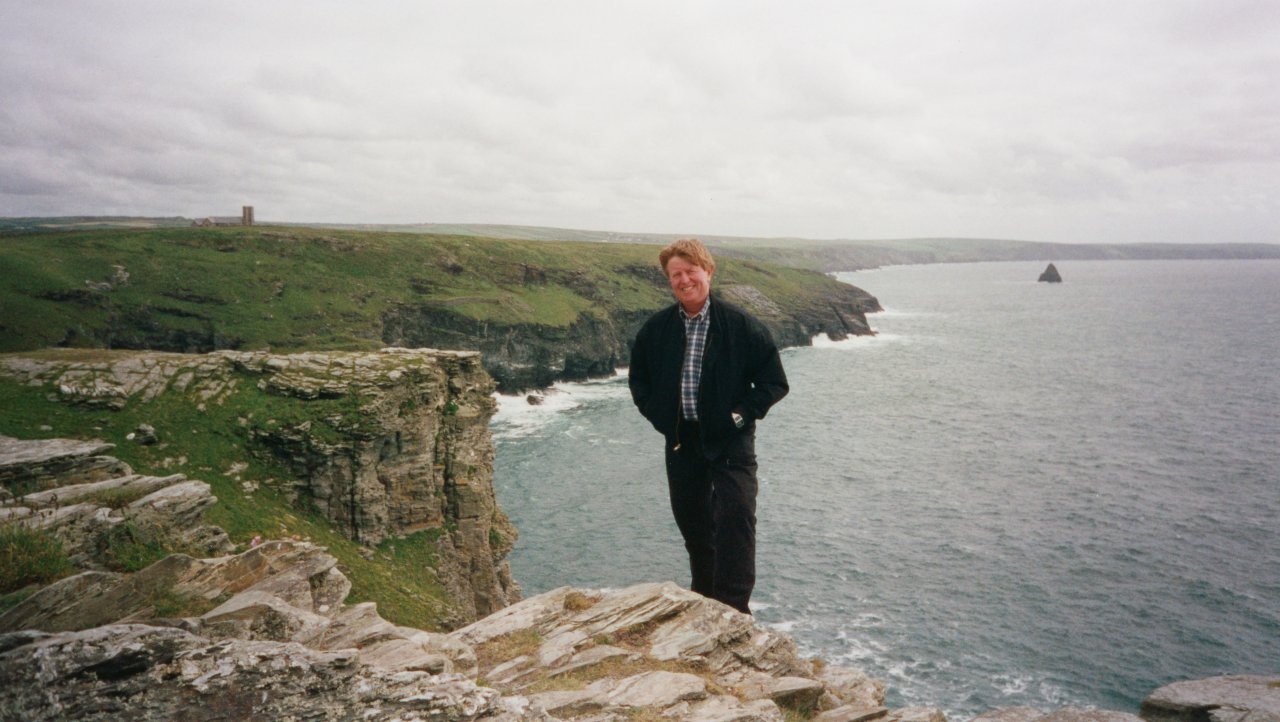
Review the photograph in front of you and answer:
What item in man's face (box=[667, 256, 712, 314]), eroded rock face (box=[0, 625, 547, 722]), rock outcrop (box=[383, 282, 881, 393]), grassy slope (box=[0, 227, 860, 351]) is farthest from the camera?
rock outcrop (box=[383, 282, 881, 393])

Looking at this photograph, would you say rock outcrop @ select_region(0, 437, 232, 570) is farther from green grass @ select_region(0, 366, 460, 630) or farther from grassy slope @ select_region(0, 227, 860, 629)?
grassy slope @ select_region(0, 227, 860, 629)

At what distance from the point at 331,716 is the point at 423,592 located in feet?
67.8

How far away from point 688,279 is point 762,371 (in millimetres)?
1609

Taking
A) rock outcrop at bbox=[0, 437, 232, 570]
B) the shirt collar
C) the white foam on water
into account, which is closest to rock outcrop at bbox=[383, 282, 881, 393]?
the white foam on water

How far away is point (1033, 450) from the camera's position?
69.0m

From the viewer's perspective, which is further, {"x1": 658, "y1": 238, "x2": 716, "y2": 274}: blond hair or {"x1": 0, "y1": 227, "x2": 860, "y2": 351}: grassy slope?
{"x1": 0, "y1": 227, "x2": 860, "y2": 351}: grassy slope

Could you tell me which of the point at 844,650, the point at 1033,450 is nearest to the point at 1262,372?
the point at 1033,450

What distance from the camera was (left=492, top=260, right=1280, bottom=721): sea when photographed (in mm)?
35750

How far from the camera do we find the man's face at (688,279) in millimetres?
9094

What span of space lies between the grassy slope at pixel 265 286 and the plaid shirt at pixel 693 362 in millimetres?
77943

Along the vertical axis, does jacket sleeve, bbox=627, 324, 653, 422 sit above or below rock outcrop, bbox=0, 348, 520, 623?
above

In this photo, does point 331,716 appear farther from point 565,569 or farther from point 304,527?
point 565,569

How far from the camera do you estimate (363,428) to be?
28.0 meters

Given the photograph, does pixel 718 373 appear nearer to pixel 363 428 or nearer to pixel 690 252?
pixel 690 252
